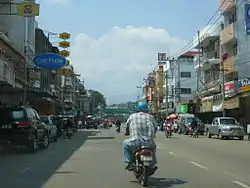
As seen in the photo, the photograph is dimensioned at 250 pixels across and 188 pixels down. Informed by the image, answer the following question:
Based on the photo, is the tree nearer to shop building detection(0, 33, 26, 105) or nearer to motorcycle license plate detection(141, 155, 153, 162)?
shop building detection(0, 33, 26, 105)

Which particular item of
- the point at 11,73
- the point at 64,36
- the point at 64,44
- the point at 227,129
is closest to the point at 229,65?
the point at 227,129

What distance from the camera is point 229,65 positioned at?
51312mm

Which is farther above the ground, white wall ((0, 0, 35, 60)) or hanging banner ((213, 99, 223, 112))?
white wall ((0, 0, 35, 60))

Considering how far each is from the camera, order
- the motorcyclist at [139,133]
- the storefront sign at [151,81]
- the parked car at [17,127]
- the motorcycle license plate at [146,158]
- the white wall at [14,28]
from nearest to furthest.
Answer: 1. the motorcycle license plate at [146,158]
2. the motorcyclist at [139,133]
3. the parked car at [17,127]
4. the white wall at [14,28]
5. the storefront sign at [151,81]

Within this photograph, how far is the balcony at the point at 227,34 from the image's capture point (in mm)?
49953

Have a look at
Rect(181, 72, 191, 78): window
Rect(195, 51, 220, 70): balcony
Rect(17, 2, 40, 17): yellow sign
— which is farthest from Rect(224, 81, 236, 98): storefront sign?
Rect(181, 72, 191, 78): window

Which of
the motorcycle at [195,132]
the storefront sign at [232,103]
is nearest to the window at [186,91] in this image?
the storefront sign at [232,103]

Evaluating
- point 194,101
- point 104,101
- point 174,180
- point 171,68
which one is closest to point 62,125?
point 174,180

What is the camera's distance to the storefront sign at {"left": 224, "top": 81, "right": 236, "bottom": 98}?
47.1 m

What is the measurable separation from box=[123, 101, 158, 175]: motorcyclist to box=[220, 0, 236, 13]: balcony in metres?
40.8

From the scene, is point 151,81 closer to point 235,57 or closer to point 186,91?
point 186,91

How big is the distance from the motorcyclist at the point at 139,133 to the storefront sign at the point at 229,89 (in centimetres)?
3638

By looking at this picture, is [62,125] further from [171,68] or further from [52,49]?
[171,68]

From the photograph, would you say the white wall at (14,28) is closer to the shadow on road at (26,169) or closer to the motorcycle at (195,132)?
the motorcycle at (195,132)
